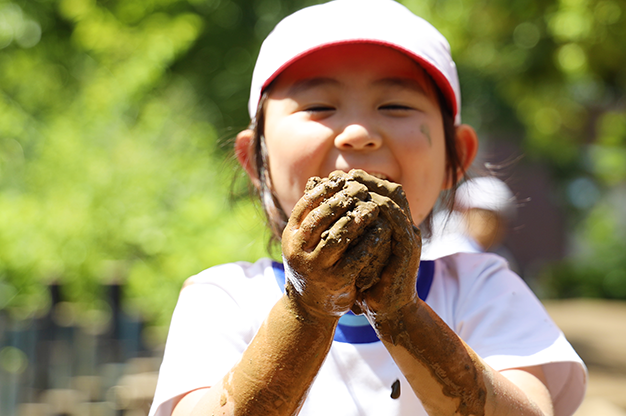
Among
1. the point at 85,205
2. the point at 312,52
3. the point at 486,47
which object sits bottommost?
the point at 85,205

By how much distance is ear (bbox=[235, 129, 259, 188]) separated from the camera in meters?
1.76

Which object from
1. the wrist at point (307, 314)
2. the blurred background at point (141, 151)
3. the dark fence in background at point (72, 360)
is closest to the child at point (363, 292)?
the wrist at point (307, 314)

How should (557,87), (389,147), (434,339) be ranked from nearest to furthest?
(434,339)
(389,147)
(557,87)

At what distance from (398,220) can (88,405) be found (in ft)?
11.8

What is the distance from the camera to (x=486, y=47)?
30.5 feet

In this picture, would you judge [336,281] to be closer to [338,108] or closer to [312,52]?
[338,108]

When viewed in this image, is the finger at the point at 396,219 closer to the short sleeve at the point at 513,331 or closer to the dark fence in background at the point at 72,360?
the short sleeve at the point at 513,331

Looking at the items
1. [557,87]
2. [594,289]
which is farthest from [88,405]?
[594,289]

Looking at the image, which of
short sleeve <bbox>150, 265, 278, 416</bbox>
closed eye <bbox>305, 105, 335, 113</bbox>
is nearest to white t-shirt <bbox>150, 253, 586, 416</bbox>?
short sleeve <bbox>150, 265, 278, 416</bbox>

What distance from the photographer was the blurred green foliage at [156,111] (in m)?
4.38

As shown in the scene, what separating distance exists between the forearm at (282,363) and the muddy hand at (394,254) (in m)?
0.10

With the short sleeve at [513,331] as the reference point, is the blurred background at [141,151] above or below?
below

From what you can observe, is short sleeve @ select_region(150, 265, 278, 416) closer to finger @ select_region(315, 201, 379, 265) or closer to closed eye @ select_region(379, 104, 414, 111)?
finger @ select_region(315, 201, 379, 265)

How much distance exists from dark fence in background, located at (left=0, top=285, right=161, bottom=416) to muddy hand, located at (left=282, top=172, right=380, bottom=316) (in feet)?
10.5
